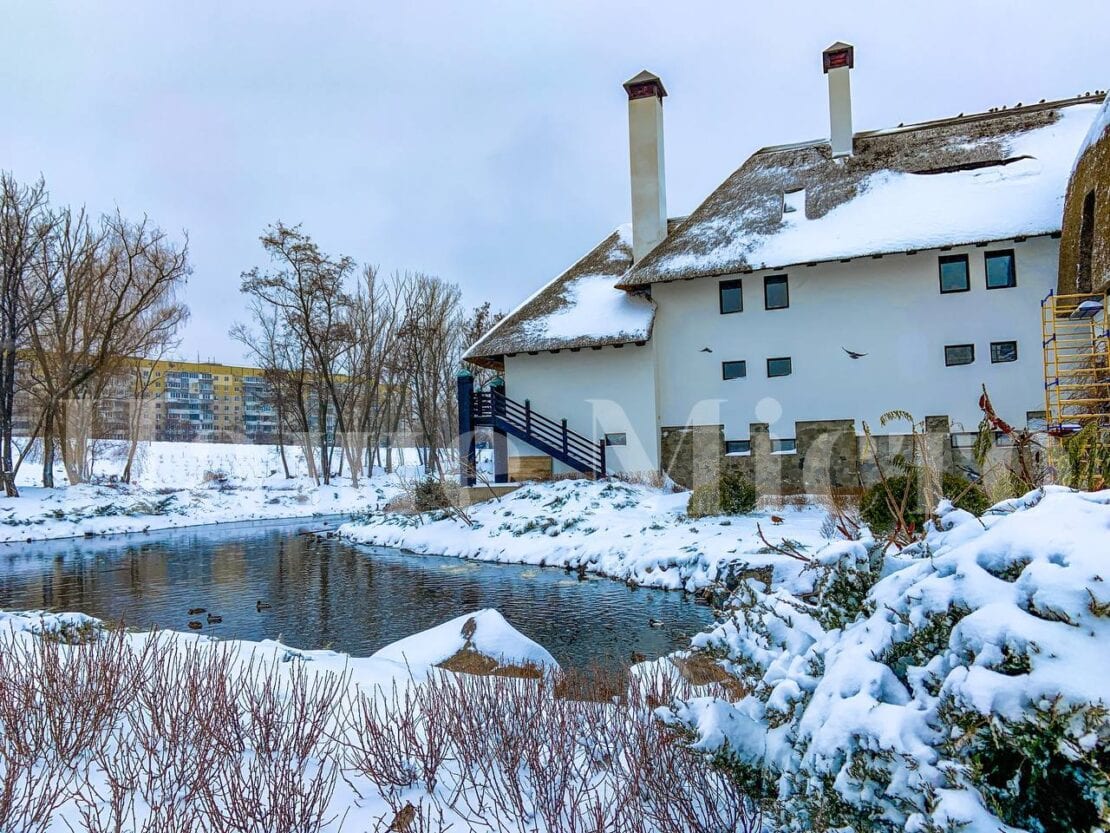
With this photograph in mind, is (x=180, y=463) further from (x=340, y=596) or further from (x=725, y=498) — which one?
(x=725, y=498)

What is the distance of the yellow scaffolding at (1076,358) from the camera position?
41.5 feet

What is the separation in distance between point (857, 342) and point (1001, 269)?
3.67 m

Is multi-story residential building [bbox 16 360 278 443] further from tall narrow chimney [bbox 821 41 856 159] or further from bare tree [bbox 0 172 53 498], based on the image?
tall narrow chimney [bbox 821 41 856 159]

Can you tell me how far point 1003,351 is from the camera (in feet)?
57.7

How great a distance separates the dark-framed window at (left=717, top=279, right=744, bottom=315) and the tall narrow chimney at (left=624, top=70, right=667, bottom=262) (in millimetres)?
2897

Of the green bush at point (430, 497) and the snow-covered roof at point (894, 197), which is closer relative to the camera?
the snow-covered roof at point (894, 197)

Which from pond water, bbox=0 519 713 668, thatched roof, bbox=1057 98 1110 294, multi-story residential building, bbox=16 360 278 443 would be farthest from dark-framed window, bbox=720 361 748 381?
multi-story residential building, bbox=16 360 278 443

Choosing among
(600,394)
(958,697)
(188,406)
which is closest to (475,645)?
(958,697)

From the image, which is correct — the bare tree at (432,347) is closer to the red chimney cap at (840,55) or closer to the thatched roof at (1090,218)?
the red chimney cap at (840,55)

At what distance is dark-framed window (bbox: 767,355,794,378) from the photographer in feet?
64.1

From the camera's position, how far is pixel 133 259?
2959 centimetres

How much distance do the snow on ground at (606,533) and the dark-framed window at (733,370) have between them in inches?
154

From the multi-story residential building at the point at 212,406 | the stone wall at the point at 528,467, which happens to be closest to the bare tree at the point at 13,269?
the stone wall at the point at 528,467

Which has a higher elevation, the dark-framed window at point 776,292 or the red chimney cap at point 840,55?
the red chimney cap at point 840,55
